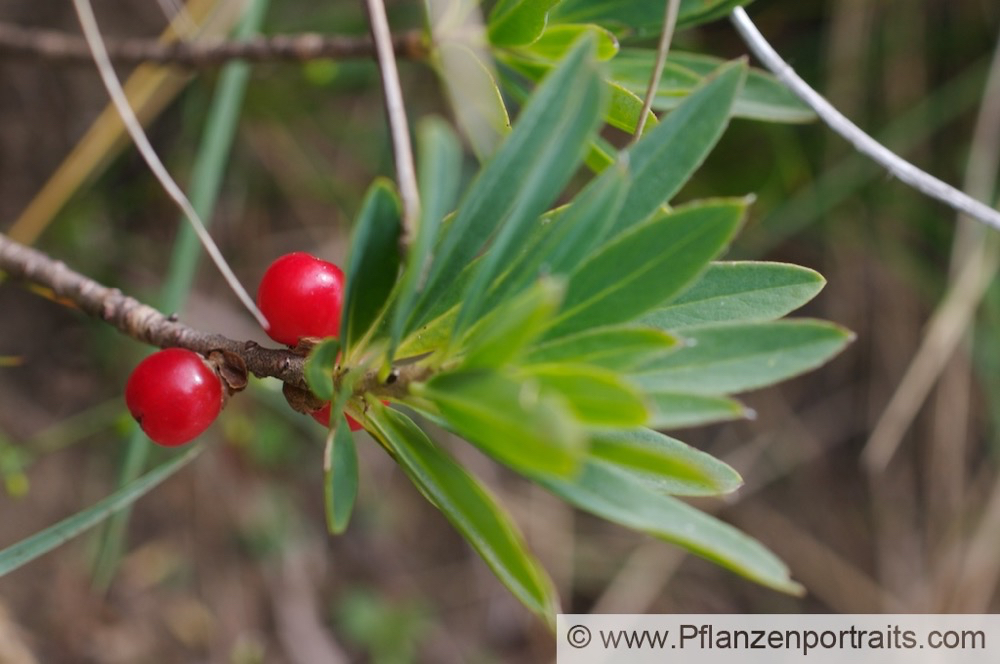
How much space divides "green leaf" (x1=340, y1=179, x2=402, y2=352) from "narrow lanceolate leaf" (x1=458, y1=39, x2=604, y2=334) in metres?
0.07

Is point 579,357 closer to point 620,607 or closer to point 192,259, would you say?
point 192,259

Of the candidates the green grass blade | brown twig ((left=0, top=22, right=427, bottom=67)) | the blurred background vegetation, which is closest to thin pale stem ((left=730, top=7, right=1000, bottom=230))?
brown twig ((left=0, top=22, right=427, bottom=67))

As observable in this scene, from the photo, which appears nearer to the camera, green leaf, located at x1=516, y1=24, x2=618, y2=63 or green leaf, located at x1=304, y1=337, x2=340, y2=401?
green leaf, located at x1=304, y1=337, x2=340, y2=401

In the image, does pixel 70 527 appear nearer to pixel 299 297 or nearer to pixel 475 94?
pixel 299 297

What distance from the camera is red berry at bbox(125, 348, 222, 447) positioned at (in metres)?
0.81

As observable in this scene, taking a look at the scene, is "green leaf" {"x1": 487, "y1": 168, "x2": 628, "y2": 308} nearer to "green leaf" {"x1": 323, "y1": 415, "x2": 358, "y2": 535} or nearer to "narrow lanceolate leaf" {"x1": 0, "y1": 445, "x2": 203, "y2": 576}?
"green leaf" {"x1": 323, "y1": 415, "x2": 358, "y2": 535}

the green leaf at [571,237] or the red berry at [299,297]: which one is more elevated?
the red berry at [299,297]

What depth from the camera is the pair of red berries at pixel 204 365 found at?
81 cm

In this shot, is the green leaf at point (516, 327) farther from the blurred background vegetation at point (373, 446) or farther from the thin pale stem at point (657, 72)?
the blurred background vegetation at point (373, 446)

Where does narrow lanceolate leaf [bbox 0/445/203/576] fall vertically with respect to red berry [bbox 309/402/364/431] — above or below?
below

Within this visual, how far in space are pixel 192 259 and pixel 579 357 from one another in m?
1.13

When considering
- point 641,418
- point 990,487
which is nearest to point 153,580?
point 641,418

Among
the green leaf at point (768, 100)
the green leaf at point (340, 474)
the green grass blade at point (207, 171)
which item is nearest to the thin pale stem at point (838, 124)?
the green leaf at point (768, 100)

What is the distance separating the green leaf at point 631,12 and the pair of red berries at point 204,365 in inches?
19.5
